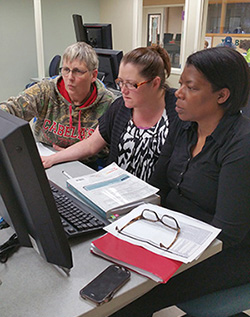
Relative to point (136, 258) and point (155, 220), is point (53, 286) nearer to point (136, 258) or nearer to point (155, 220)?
point (136, 258)

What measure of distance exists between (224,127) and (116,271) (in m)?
0.67

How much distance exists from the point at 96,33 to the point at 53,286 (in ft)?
9.14

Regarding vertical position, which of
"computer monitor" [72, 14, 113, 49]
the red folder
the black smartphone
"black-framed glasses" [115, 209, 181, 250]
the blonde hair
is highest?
the blonde hair

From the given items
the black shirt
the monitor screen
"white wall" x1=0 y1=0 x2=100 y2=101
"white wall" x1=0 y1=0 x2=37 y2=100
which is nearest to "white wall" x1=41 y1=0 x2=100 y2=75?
"white wall" x1=0 y1=0 x2=100 y2=101

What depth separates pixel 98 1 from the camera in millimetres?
6207

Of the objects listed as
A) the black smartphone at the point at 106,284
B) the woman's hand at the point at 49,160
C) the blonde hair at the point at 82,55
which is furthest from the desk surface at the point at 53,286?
the blonde hair at the point at 82,55

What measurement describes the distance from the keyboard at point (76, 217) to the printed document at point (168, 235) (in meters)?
0.05

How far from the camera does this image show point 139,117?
1.75m

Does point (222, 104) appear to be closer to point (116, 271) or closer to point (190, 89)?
point (190, 89)

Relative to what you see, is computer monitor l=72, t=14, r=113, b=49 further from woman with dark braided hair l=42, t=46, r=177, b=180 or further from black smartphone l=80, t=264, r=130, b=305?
black smartphone l=80, t=264, r=130, b=305

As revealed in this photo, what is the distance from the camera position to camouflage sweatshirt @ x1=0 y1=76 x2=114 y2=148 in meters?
2.01

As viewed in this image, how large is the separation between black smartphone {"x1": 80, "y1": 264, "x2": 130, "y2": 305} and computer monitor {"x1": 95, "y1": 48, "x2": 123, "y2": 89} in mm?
2107

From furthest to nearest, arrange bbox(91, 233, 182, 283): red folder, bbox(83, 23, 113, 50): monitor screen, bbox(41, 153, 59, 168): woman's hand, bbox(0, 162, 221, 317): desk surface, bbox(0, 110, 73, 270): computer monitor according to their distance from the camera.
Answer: bbox(83, 23, 113, 50): monitor screen → bbox(41, 153, 59, 168): woman's hand → bbox(91, 233, 182, 283): red folder → bbox(0, 162, 221, 317): desk surface → bbox(0, 110, 73, 270): computer monitor

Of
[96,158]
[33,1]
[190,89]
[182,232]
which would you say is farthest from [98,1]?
[182,232]
